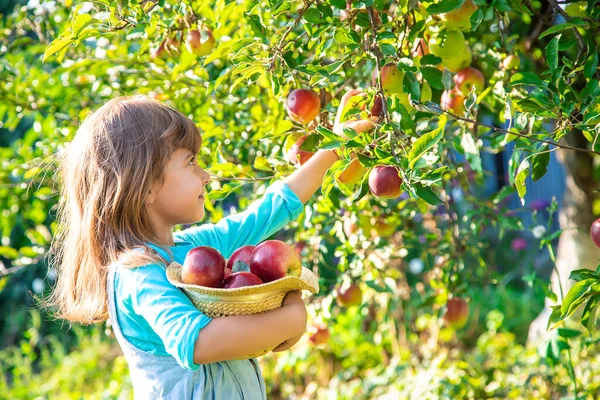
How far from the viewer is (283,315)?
1.24 meters

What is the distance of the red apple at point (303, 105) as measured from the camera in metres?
1.56

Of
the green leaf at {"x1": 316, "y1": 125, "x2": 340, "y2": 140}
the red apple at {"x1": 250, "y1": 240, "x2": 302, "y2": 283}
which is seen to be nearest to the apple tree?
the green leaf at {"x1": 316, "y1": 125, "x2": 340, "y2": 140}

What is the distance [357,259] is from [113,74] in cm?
102

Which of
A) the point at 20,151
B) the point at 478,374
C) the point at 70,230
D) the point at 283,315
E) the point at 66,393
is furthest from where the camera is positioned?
the point at 66,393

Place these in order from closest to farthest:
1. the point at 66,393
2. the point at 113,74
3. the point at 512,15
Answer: the point at 512,15, the point at 113,74, the point at 66,393

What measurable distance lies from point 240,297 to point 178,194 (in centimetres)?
34

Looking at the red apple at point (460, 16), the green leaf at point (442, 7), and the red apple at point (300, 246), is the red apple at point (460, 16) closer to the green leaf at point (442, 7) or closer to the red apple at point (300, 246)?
the green leaf at point (442, 7)

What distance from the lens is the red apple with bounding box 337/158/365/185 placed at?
5.05 feet

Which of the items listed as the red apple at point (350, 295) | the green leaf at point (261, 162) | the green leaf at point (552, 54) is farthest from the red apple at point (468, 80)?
the red apple at point (350, 295)

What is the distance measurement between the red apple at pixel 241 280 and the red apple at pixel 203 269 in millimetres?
21

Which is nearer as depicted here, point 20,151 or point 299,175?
point 299,175

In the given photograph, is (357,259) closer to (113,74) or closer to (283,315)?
(283,315)

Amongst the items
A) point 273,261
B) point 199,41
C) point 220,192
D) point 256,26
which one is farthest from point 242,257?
point 199,41

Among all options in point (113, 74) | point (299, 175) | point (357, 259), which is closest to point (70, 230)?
point (299, 175)
